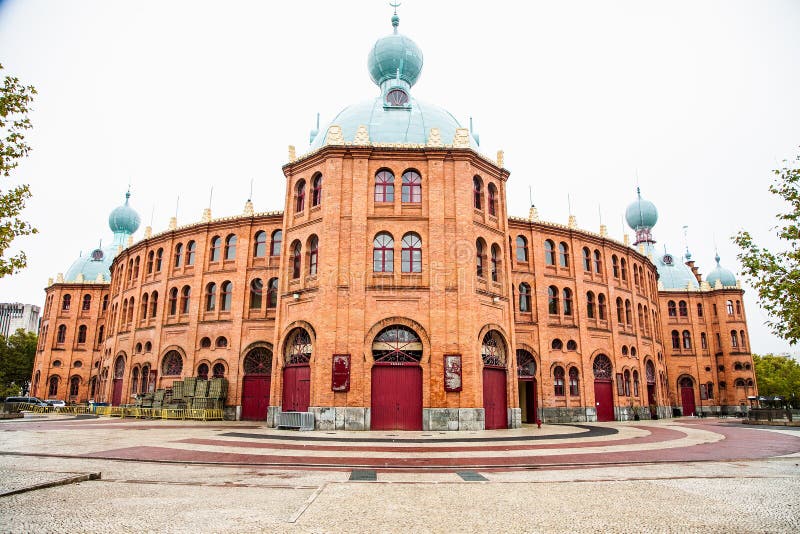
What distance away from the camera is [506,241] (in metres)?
30.9

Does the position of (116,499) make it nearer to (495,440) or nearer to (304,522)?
(304,522)

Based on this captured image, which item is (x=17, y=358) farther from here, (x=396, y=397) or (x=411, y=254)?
(x=411, y=254)

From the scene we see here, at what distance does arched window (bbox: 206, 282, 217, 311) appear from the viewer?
38.3 m

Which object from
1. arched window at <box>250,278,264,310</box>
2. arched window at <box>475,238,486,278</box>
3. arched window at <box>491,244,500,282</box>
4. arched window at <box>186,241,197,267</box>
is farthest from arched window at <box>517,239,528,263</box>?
arched window at <box>186,241,197,267</box>

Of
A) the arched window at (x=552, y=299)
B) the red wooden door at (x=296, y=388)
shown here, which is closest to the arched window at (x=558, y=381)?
the arched window at (x=552, y=299)

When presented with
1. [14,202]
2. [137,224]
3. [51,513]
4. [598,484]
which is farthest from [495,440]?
[137,224]

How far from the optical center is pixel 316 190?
98.7 feet

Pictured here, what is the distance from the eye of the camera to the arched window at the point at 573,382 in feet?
120

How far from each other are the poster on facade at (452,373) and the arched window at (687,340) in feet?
129

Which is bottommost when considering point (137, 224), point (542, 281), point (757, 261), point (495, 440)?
point (495, 440)

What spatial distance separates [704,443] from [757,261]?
842 cm

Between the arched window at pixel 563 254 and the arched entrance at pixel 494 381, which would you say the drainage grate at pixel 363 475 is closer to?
the arched entrance at pixel 494 381

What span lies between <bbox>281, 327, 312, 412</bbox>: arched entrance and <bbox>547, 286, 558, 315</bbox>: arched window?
729 inches

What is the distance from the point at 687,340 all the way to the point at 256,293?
4428 centimetres
